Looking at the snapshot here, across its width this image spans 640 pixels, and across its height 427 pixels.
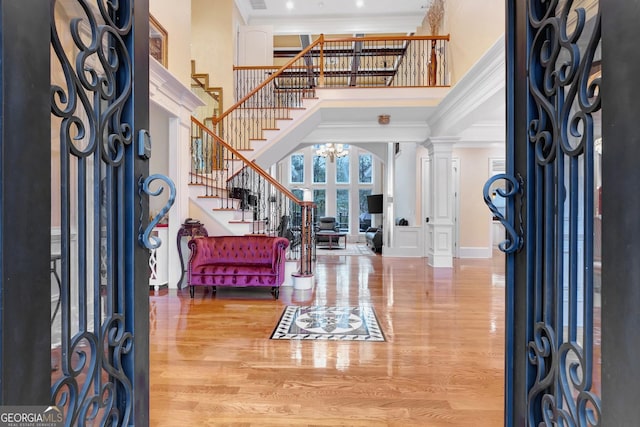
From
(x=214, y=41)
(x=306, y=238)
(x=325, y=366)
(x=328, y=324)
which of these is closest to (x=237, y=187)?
(x=306, y=238)

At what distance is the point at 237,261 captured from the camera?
496 cm

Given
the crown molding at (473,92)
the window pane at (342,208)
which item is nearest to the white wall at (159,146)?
the crown molding at (473,92)

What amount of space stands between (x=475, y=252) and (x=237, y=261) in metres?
6.75

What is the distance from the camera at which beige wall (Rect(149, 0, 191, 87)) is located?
4.58 metres

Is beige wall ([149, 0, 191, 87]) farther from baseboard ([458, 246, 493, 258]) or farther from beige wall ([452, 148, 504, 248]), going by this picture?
baseboard ([458, 246, 493, 258])

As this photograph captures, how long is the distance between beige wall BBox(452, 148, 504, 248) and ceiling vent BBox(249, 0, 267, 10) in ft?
20.9

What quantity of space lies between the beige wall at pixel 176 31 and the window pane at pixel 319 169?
9565 millimetres

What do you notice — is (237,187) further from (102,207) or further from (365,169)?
(365,169)

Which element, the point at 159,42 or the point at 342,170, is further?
the point at 342,170

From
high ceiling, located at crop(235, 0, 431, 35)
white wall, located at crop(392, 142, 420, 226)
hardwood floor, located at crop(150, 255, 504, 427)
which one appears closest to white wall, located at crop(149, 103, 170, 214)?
hardwood floor, located at crop(150, 255, 504, 427)

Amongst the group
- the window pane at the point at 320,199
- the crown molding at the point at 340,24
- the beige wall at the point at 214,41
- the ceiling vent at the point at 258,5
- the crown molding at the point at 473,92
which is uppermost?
the ceiling vent at the point at 258,5

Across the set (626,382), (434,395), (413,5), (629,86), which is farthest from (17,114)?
(413,5)

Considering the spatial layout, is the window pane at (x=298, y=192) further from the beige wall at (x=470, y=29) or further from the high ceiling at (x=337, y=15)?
the beige wall at (x=470, y=29)

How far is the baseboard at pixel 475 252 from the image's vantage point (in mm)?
9082
